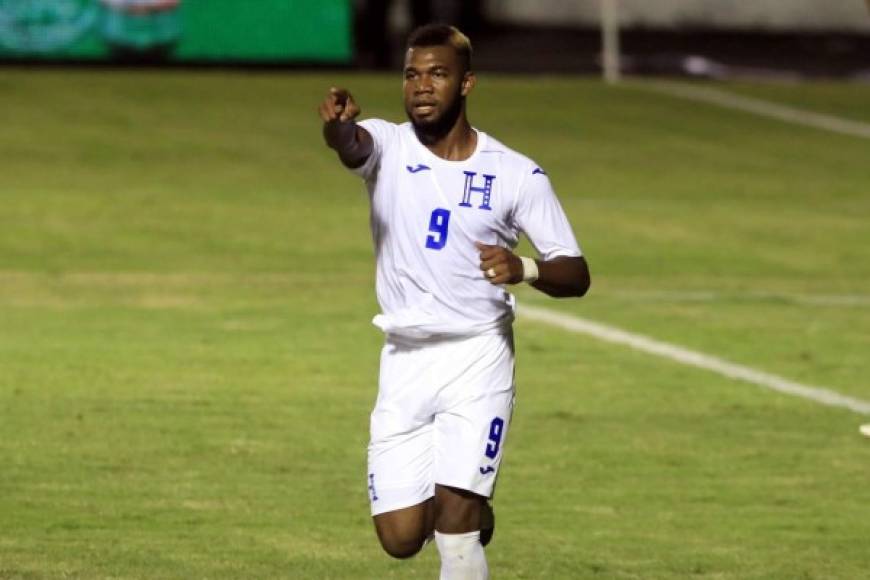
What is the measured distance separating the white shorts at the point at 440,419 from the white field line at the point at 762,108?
23038mm

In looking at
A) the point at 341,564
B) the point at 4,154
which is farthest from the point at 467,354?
the point at 4,154

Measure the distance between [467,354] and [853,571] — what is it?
8.40ft

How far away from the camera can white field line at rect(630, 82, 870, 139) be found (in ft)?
101

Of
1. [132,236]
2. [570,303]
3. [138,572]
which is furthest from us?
[132,236]

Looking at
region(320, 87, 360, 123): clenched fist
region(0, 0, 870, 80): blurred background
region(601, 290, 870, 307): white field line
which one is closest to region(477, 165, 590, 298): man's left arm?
region(320, 87, 360, 123): clenched fist

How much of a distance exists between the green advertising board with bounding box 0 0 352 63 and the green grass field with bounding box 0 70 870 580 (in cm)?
65

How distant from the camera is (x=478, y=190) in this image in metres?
7.78

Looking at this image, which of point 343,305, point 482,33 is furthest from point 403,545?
point 482,33

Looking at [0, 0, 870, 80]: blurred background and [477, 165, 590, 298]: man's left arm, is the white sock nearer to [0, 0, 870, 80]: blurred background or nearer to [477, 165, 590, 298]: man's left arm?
[477, 165, 590, 298]: man's left arm

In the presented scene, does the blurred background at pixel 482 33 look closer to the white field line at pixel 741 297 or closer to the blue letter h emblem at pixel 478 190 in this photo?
the white field line at pixel 741 297

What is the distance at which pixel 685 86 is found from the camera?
34.3m

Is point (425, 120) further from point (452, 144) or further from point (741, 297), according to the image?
point (741, 297)

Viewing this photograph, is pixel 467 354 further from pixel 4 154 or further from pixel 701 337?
pixel 4 154

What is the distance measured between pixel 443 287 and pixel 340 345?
799 cm
